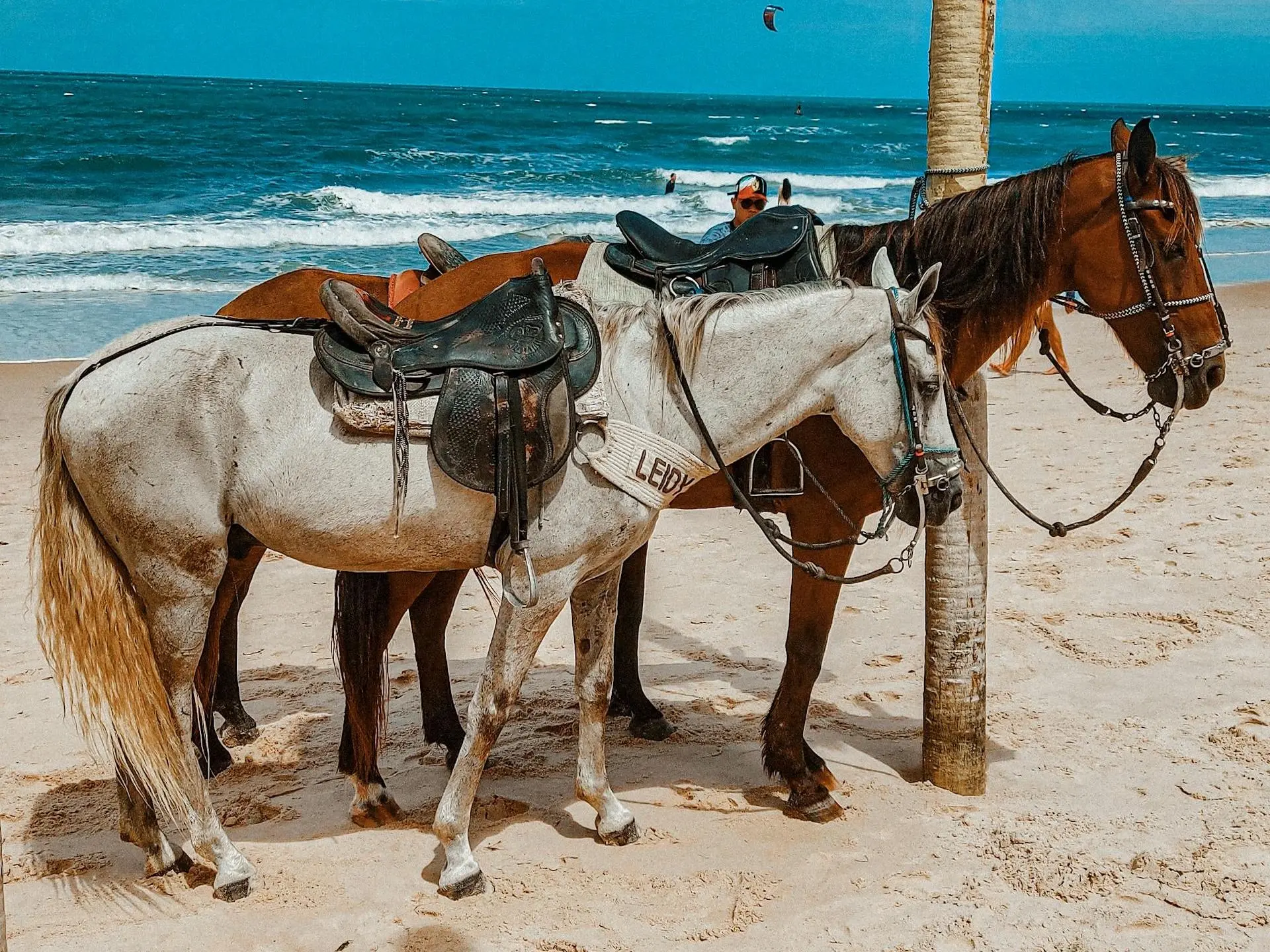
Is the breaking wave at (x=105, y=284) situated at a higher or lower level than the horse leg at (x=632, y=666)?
higher

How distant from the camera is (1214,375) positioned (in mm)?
3361

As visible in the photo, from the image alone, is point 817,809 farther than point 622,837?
Yes

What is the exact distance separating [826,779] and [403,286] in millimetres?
2460

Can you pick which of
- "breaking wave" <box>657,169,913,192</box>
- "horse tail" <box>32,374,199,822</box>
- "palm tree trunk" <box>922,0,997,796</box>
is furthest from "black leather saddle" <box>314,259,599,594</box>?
"breaking wave" <box>657,169,913,192</box>

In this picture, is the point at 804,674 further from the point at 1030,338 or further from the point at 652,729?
the point at 1030,338

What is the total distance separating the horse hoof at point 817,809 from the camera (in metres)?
3.66

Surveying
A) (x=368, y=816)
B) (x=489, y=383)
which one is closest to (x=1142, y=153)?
(x=489, y=383)

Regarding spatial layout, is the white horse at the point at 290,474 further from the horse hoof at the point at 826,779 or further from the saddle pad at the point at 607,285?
the horse hoof at the point at 826,779

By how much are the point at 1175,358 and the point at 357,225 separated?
17.7 metres

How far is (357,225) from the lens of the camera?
63.6 ft

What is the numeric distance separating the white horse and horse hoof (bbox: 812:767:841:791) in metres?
1.19

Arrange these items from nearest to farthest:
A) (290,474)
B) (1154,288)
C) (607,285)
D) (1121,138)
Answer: (290,474) < (1154,288) < (1121,138) < (607,285)

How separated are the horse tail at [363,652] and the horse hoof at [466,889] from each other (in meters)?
0.57

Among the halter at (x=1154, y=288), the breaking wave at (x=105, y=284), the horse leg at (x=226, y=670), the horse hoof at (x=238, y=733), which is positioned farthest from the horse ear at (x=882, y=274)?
the breaking wave at (x=105, y=284)
